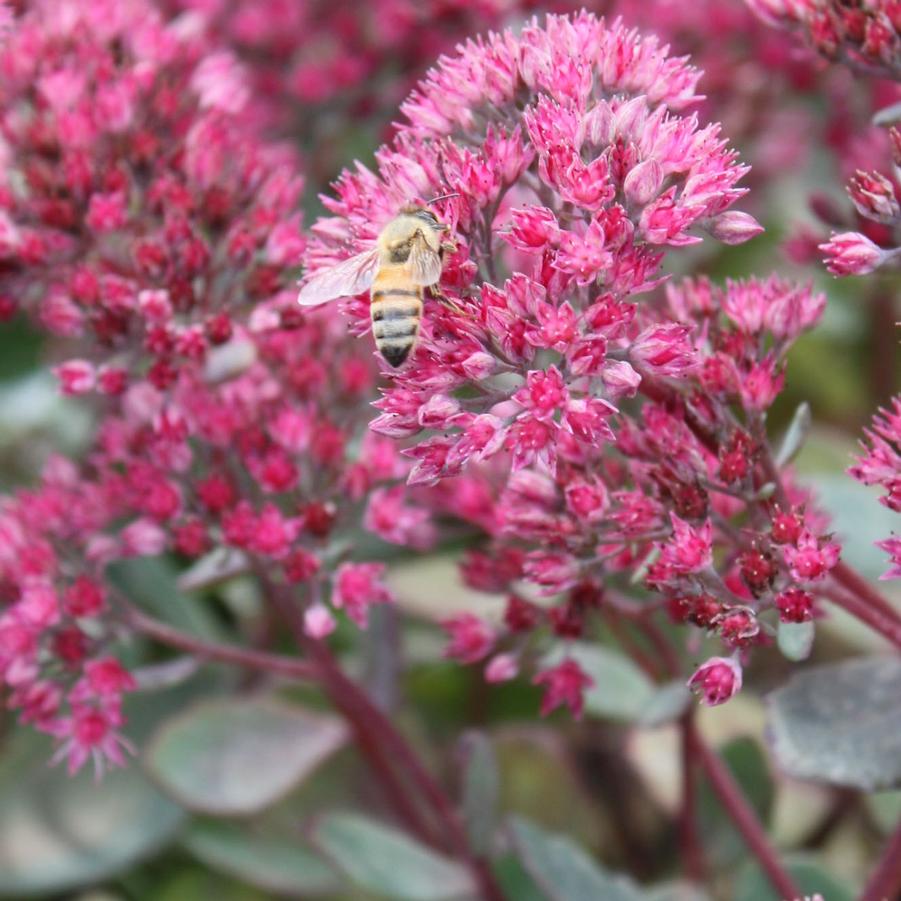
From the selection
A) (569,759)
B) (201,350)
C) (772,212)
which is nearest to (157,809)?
(569,759)

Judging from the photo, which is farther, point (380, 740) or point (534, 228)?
point (380, 740)

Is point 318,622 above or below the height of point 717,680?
below

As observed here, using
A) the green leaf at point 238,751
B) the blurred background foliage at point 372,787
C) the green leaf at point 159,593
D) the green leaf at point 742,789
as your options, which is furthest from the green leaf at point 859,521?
the green leaf at point 159,593

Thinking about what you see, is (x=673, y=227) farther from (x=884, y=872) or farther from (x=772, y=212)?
(x=772, y=212)

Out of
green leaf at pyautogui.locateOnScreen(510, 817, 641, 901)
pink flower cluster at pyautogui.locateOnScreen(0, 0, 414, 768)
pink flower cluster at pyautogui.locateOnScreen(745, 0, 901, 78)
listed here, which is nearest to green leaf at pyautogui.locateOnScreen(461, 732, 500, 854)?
green leaf at pyautogui.locateOnScreen(510, 817, 641, 901)

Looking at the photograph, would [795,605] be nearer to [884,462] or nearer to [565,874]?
[884,462]

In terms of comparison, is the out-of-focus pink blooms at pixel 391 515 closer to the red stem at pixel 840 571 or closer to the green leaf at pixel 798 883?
the red stem at pixel 840 571

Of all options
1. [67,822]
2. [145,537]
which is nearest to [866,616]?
[145,537]
